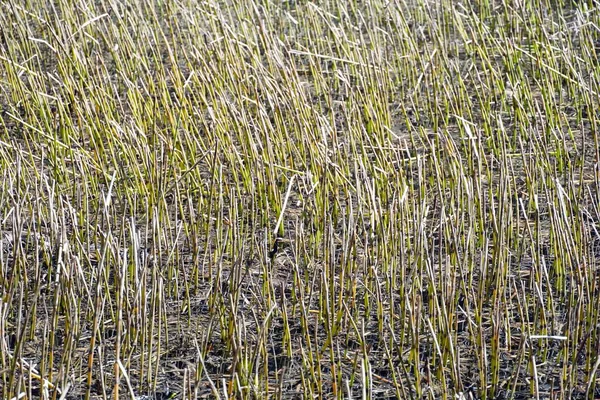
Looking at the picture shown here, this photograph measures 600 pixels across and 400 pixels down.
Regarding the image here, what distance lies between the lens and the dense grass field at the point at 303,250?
1.69 metres

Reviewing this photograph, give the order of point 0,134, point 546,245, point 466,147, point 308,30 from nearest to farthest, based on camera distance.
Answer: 1. point 546,245
2. point 466,147
3. point 0,134
4. point 308,30

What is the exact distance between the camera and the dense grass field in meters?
1.69

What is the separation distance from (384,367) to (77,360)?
62 centimetres

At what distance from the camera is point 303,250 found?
2166 mm

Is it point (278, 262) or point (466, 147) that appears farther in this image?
point (466, 147)

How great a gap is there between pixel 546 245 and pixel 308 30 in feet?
5.13

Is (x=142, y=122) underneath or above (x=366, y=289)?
above

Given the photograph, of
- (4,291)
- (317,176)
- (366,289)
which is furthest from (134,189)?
(366,289)

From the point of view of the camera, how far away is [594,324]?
5.30 feet

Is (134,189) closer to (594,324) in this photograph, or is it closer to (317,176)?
(317,176)

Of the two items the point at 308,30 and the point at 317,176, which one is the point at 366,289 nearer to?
the point at 317,176

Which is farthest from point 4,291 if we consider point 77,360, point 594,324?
point 594,324

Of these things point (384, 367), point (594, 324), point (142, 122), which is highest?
point (142, 122)

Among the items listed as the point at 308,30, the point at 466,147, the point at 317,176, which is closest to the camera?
the point at 317,176
